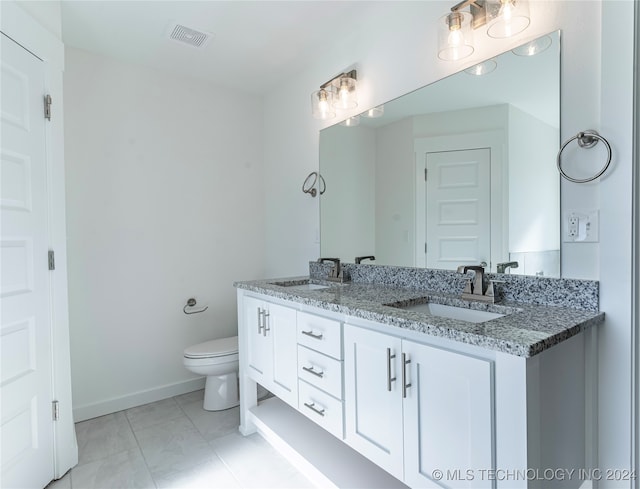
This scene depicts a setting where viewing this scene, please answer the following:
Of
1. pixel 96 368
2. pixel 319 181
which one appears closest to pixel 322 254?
pixel 319 181

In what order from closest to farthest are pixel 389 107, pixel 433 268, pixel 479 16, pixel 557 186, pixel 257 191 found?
1. pixel 557 186
2. pixel 479 16
3. pixel 433 268
4. pixel 389 107
5. pixel 257 191

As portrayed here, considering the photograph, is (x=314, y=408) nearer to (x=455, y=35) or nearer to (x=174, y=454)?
(x=174, y=454)

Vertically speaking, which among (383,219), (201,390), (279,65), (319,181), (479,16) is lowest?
(201,390)

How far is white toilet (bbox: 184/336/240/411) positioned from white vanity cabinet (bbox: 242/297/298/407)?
1.18 ft

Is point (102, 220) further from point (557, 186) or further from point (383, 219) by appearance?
point (557, 186)

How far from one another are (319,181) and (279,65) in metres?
0.90

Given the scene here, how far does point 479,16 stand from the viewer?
145 centimetres

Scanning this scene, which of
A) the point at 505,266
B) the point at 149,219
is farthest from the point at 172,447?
the point at 505,266

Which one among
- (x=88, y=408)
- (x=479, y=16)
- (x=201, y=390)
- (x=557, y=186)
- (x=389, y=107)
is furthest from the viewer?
(x=201, y=390)

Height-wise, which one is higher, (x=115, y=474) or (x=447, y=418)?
(x=447, y=418)

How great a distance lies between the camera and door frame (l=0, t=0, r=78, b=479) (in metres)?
1.70

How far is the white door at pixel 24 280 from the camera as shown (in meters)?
1.45

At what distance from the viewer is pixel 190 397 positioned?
262 cm

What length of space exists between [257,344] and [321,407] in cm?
60
